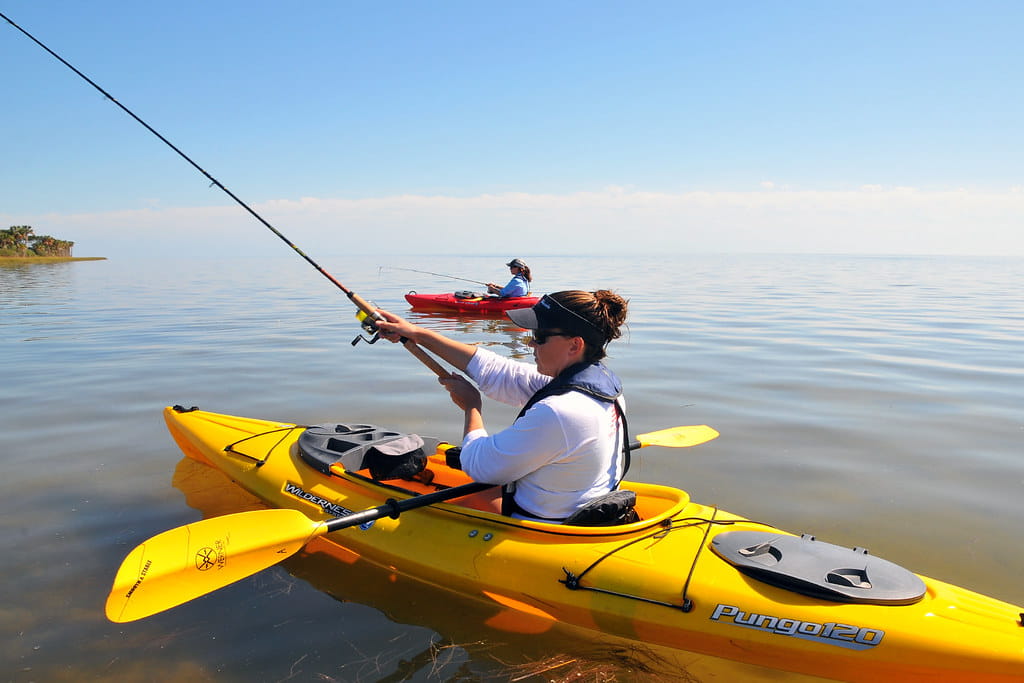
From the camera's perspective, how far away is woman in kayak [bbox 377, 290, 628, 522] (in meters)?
3.04

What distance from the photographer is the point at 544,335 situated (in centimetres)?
320

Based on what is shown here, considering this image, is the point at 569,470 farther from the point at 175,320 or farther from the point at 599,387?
the point at 175,320

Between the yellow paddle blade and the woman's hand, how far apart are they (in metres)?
1.31

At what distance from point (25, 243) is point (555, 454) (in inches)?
2771

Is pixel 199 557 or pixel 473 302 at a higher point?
pixel 473 302

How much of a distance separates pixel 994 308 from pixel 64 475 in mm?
22371

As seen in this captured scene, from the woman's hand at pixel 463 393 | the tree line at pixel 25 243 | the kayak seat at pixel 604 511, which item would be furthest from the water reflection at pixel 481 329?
the tree line at pixel 25 243

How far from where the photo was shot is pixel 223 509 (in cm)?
519

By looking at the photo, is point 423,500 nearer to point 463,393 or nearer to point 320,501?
point 463,393

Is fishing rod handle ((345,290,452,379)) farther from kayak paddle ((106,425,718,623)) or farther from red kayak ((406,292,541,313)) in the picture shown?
red kayak ((406,292,541,313))

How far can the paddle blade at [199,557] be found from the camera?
3000 millimetres

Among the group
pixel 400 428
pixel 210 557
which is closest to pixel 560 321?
pixel 210 557

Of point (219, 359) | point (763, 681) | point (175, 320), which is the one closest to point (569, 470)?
point (763, 681)

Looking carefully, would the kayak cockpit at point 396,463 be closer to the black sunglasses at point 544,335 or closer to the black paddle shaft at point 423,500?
the black paddle shaft at point 423,500
